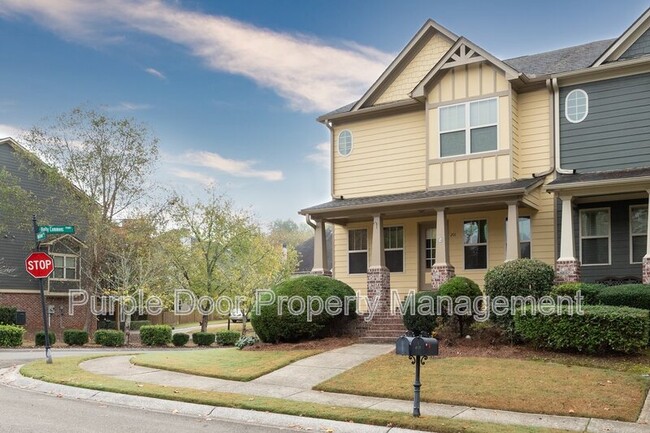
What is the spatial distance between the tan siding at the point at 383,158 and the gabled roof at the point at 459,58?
1.34m

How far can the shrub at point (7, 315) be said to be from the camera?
30547mm

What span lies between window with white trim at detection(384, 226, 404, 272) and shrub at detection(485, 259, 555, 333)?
547 cm

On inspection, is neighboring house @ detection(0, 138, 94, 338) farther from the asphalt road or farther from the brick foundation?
the asphalt road

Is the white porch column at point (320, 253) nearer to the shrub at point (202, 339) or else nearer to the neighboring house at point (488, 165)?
the neighboring house at point (488, 165)

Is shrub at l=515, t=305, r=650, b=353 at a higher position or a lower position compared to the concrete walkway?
higher

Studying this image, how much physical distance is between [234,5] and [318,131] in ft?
22.2


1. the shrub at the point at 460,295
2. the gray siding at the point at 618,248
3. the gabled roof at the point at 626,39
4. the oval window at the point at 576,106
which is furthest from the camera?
the oval window at the point at 576,106

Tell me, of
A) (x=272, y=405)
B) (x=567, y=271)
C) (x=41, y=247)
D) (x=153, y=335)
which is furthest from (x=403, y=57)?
(x=41, y=247)

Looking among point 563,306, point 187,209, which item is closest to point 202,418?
point 563,306

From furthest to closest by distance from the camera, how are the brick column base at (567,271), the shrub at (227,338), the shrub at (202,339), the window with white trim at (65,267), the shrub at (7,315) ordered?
the window with white trim at (65,267)
the shrub at (7,315)
the shrub at (227,338)
the shrub at (202,339)
the brick column base at (567,271)

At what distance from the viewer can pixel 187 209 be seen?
3456 centimetres

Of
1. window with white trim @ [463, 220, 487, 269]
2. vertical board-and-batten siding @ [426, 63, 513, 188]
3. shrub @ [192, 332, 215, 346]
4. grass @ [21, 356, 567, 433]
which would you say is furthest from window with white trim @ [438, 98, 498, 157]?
shrub @ [192, 332, 215, 346]

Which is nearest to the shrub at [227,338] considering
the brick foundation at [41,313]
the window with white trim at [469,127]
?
the brick foundation at [41,313]

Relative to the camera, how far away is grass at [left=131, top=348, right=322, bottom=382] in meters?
13.4
